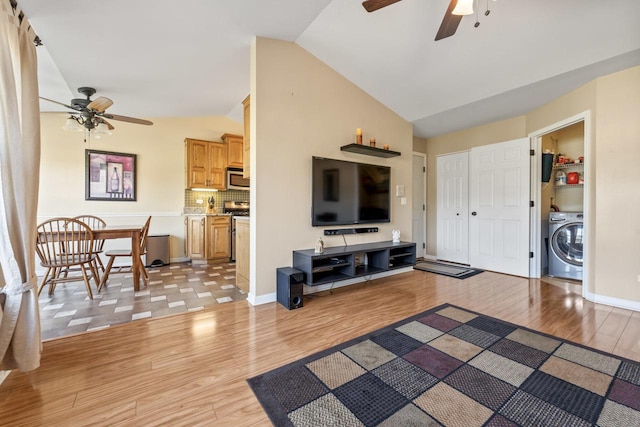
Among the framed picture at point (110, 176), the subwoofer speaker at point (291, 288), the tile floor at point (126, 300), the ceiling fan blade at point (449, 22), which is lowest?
the tile floor at point (126, 300)

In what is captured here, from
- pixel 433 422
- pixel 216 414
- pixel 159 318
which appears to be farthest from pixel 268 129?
pixel 433 422

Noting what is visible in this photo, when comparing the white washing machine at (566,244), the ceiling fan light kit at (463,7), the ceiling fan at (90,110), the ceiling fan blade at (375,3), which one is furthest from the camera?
the white washing machine at (566,244)

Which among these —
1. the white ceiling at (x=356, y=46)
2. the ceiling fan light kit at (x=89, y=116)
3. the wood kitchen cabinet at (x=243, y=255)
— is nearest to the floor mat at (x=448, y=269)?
the white ceiling at (x=356, y=46)

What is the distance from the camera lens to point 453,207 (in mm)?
5023

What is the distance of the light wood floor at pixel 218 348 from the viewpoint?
4.51 feet

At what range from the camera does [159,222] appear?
5.04m

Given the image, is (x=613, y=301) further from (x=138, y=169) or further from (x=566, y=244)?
(x=138, y=169)

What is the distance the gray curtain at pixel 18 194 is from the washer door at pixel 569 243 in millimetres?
5667

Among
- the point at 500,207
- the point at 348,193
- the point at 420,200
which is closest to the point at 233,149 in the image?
the point at 348,193

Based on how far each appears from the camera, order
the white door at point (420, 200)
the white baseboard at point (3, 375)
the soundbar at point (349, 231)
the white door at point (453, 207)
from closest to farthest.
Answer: the white baseboard at point (3, 375), the soundbar at point (349, 231), the white door at point (453, 207), the white door at point (420, 200)

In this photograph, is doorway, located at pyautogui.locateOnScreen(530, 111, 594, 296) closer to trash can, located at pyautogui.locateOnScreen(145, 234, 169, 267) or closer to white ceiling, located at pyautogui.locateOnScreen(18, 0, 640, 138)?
white ceiling, located at pyautogui.locateOnScreen(18, 0, 640, 138)

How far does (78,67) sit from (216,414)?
371 cm

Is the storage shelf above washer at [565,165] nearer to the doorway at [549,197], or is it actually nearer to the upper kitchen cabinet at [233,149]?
the doorway at [549,197]

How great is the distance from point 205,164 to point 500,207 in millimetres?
5272
